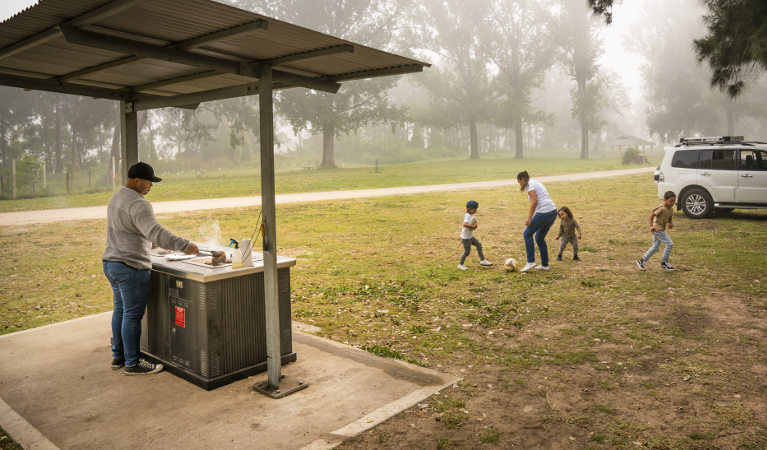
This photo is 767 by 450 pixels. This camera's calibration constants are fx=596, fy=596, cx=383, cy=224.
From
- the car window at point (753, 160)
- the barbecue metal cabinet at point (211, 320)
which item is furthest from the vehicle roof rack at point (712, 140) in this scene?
the barbecue metal cabinet at point (211, 320)

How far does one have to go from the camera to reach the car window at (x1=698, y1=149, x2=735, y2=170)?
16188 millimetres

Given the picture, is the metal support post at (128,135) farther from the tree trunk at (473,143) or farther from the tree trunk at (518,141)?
the tree trunk at (518,141)

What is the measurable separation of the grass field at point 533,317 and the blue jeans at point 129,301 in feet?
7.72

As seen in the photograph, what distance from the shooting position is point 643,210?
1916cm

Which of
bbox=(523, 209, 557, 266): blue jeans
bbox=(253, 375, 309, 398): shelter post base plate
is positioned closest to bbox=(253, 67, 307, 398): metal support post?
bbox=(253, 375, 309, 398): shelter post base plate

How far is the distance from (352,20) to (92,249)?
130 ft

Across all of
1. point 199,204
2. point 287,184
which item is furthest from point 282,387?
point 287,184

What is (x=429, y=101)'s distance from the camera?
66562mm

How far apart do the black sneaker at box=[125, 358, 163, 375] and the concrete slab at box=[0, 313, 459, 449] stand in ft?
0.22

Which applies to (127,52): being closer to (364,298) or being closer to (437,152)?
(364,298)

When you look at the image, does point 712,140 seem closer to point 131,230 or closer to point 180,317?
point 180,317

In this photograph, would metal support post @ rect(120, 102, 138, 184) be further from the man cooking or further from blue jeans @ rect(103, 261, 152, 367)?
blue jeans @ rect(103, 261, 152, 367)

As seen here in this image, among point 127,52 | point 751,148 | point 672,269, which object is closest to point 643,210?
point 751,148

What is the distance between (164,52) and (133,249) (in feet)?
6.15
